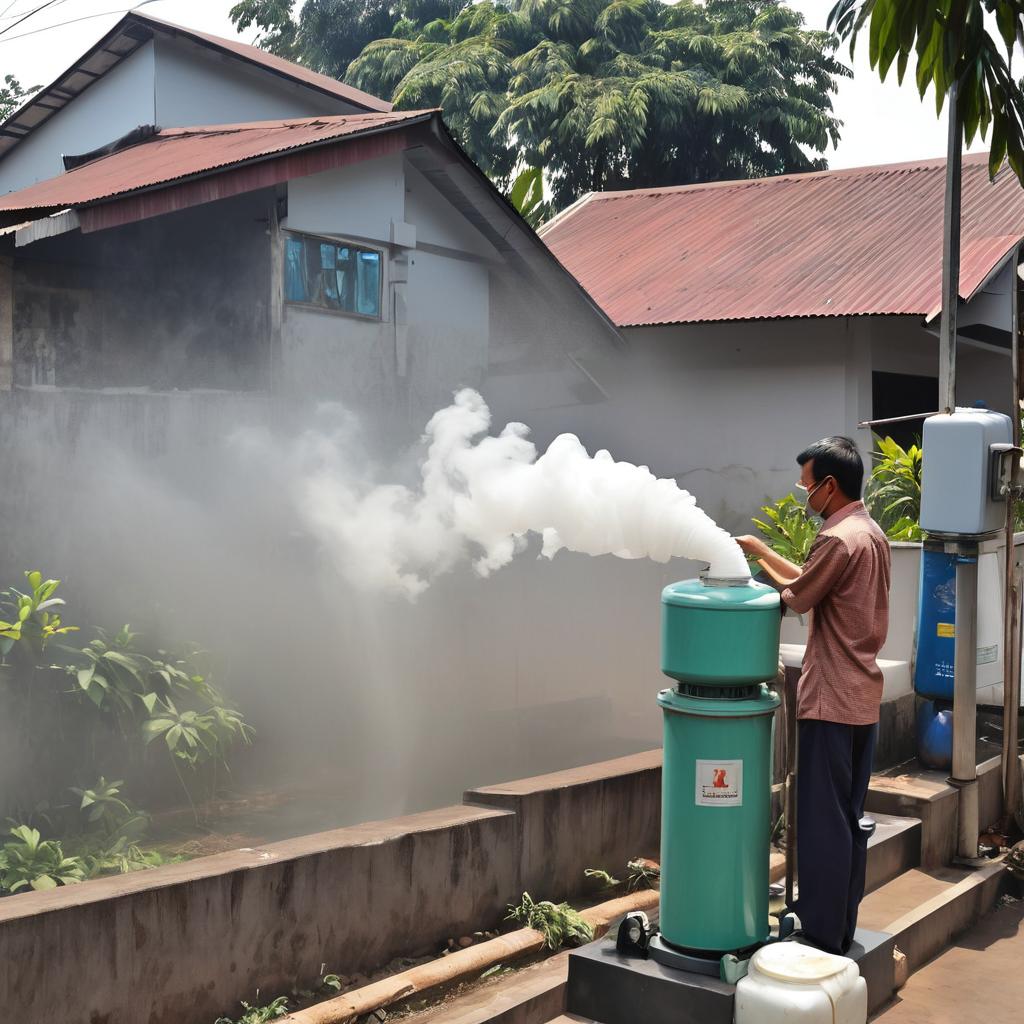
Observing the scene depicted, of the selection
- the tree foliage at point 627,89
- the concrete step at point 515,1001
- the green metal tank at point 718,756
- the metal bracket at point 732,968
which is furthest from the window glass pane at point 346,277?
the tree foliage at point 627,89

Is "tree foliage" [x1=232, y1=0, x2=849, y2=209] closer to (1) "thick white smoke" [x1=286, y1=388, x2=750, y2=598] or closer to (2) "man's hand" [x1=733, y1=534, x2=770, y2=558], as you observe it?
(1) "thick white smoke" [x1=286, y1=388, x2=750, y2=598]

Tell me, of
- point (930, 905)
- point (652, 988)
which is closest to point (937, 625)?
point (930, 905)

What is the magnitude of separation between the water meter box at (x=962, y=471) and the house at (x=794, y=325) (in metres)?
6.34

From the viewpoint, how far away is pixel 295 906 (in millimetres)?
5148

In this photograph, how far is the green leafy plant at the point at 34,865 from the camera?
670cm

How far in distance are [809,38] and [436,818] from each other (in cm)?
3262

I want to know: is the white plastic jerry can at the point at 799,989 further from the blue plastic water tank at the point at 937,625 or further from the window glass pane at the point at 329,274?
the window glass pane at the point at 329,274

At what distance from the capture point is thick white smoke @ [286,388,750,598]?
5.31 metres

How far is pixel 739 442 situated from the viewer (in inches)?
617

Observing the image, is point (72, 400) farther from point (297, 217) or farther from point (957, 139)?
point (957, 139)

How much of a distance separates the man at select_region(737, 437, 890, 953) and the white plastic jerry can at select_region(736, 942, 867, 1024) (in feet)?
1.61

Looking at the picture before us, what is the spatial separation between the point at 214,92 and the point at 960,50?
45.5 feet

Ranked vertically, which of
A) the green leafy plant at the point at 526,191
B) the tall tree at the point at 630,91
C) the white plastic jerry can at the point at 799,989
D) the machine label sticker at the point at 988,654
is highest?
the tall tree at the point at 630,91

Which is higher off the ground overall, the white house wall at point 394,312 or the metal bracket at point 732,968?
the white house wall at point 394,312
